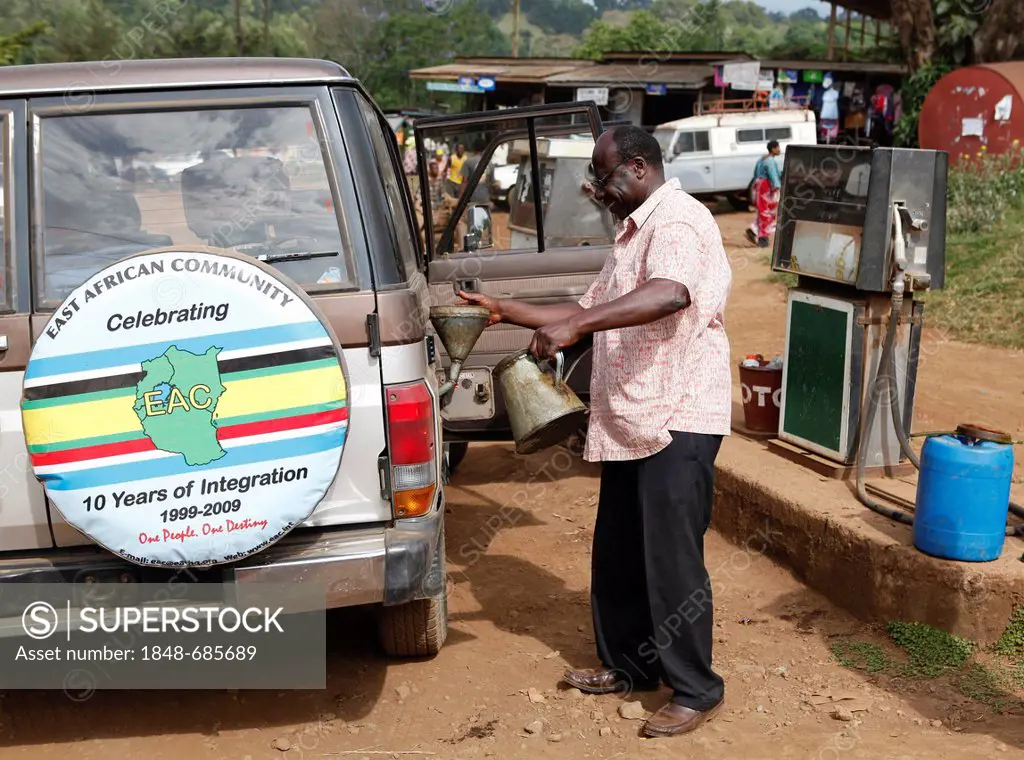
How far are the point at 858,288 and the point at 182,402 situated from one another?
9.99ft

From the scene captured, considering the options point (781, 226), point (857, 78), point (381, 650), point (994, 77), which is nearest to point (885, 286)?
point (781, 226)

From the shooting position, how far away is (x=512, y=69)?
30.5 m

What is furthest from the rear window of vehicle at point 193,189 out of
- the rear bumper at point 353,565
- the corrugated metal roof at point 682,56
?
the corrugated metal roof at point 682,56

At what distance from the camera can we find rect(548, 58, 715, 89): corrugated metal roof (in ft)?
85.4

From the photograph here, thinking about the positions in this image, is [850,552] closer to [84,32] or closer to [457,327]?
[457,327]

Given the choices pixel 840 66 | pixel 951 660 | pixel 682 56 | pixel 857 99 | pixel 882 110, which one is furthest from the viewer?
pixel 682 56

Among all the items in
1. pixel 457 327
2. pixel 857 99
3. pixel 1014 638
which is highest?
pixel 857 99

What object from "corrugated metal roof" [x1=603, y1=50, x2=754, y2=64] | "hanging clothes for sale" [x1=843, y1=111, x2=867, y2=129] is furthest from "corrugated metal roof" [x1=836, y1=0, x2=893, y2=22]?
"corrugated metal roof" [x1=603, y1=50, x2=754, y2=64]

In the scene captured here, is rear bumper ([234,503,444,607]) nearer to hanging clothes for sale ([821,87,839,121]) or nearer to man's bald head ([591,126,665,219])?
man's bald head ([591,126,665,219])

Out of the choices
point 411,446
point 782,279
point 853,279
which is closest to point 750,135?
point 782,279

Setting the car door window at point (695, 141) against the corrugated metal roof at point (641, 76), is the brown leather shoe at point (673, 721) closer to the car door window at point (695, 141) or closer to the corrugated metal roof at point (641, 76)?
the car door window at point (695, 141)

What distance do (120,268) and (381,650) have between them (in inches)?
70.0

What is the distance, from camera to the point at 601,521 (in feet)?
11.3

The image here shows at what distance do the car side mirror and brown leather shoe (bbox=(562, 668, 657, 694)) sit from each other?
2.64 metres
